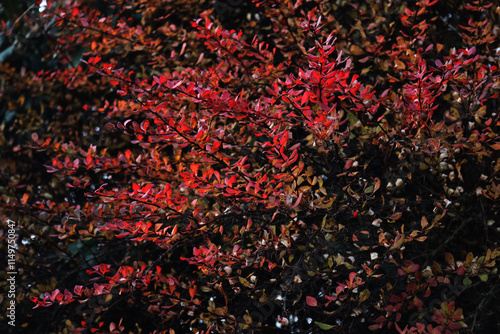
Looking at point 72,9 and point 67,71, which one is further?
point 67,71

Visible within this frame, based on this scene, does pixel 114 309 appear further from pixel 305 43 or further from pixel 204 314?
pixel 305 43

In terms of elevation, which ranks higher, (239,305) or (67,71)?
(67,71)

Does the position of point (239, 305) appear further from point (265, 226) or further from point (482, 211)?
point (482, 211)

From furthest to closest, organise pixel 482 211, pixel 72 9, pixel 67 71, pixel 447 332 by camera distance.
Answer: pixel 67 71 < pixel 72 9 < pixel 482 211 < pixel 447 332

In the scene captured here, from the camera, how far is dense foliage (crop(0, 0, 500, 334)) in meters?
1.81

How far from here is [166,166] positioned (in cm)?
224

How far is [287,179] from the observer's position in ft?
5.84

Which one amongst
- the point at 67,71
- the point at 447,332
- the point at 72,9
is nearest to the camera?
the point at 447,332

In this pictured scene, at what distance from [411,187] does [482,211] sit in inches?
14.5

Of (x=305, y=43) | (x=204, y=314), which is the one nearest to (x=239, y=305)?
(x=204, y=314)

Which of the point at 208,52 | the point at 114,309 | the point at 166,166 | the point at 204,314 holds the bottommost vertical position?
the point at 114,309

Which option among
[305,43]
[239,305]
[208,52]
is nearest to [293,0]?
[305,43]

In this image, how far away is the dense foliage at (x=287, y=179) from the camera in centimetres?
181

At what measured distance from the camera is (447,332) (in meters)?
1.70
